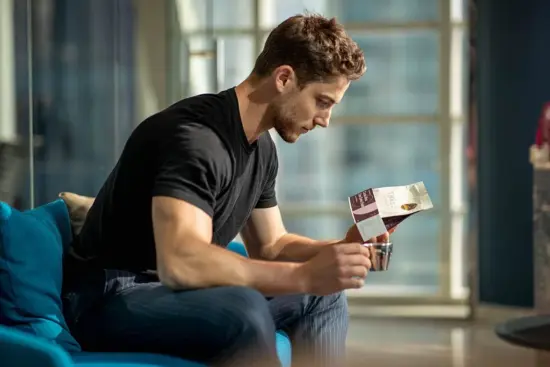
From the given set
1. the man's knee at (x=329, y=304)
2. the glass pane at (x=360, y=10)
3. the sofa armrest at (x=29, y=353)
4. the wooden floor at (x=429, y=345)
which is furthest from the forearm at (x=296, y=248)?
the glass pane at (x=360, y=10)

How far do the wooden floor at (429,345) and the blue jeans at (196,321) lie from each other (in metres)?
1.25

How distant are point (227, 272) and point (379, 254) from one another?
0.34 meters

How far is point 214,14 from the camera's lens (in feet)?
14.4

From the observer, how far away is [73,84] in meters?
3.92

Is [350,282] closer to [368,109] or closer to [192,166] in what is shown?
[192,166]

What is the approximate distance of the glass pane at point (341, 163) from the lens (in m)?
4.61

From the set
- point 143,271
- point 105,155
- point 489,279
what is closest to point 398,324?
point 489,279

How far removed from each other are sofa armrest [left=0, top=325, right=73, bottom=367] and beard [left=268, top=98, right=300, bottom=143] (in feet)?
2.14

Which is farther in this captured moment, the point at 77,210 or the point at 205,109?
the point at 77,210

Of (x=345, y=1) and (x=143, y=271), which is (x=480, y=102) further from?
(x=143, y=271)

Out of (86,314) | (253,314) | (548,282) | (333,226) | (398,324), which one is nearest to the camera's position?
(253,314)

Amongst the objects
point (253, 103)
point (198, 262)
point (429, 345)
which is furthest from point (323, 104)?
point (429, 345)

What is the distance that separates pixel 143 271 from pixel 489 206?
8.81 feet

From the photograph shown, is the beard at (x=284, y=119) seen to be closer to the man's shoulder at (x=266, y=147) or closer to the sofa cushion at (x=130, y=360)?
the man's shoulder at (x=266, y=147)
